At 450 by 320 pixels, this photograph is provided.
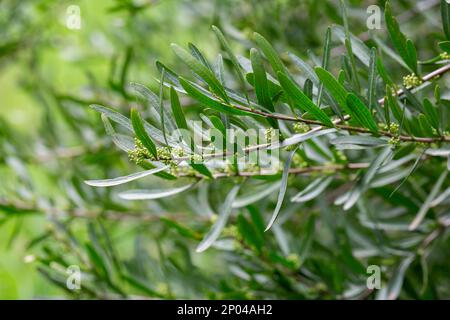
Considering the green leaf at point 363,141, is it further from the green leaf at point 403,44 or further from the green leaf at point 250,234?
the green leaf at point 250,234

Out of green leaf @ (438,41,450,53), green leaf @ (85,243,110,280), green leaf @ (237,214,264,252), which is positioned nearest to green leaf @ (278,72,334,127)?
green leaf @ (438,41,450,53)

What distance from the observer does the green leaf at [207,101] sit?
430 millimetres

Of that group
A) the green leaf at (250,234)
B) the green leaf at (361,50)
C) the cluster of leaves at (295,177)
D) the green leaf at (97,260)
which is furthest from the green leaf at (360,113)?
the green leaf at (97,260)

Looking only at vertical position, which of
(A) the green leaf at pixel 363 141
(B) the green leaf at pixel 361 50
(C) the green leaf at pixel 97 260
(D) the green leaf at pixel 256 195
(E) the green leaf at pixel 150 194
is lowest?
(C) the green leaf at pixel 97 260

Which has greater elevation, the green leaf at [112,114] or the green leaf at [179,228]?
the green leaf at [112,114]

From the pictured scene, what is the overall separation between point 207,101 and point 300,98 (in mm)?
72

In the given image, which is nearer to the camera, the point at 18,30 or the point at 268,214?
the point at 268,214

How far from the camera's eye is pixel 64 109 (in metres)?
0.96

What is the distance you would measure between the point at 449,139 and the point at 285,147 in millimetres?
146

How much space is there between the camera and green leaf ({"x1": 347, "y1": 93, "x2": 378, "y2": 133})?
0.44m

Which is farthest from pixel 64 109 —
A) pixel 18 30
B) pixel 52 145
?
pixel 18 30

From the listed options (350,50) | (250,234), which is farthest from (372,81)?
(250,234)

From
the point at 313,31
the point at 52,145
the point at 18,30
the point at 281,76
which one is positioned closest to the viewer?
the point at 281,76
